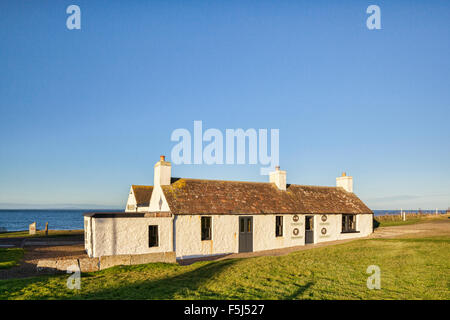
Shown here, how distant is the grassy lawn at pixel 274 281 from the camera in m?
10.2

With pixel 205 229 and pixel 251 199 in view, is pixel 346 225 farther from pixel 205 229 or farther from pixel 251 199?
pixel 205 229

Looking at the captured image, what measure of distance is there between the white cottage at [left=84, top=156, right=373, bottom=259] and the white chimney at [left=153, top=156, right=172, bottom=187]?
0.07m

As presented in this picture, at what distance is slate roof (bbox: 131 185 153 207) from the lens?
34.7m

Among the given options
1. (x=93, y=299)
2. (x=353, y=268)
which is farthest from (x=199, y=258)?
(x=93, y=299)

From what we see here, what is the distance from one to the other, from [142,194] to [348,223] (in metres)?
20.3

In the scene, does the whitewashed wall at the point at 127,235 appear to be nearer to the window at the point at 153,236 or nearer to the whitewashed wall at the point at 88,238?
the window at the point at 153,236

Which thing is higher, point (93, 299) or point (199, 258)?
point (93, 299)

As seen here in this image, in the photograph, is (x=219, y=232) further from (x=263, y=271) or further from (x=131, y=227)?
(x=263, y=271)

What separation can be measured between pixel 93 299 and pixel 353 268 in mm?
9976

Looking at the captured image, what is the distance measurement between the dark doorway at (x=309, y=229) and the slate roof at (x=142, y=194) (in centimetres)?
1547

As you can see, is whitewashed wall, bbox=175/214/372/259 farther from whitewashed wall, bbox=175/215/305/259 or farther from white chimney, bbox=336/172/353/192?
white chimney, bbox=336/172/353/192

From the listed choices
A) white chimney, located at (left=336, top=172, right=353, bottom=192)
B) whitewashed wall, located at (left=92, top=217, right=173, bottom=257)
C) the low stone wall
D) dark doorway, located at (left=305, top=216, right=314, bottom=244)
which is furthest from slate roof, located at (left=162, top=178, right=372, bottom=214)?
the low stone wall

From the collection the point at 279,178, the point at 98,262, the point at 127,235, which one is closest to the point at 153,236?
the point at 127,235
